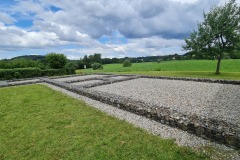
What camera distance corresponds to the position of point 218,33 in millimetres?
19109

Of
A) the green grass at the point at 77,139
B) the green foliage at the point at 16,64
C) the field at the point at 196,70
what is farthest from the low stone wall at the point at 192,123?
the green foliage at the point at 16,64

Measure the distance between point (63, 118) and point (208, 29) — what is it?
2110 centimetres

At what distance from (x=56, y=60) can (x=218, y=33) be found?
910 inches

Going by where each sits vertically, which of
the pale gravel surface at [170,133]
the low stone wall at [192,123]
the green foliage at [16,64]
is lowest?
the pale gravel surface at [170,133]

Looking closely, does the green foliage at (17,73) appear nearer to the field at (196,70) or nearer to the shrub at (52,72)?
the shrub at (52,72)

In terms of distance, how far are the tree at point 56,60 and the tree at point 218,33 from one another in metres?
19.6

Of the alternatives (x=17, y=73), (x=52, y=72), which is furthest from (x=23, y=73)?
(x=52, y=72)

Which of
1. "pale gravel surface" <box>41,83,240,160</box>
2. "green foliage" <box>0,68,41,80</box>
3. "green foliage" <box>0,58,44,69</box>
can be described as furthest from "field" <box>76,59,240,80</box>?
"pale gravel surface" <box>41,83,240,160</box>

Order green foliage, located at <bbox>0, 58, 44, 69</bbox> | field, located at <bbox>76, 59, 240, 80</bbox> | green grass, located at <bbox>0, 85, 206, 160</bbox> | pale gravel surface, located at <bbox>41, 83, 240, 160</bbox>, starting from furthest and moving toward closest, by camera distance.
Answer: green foliage, located at <bbox>0, 58, 44, 69</bbox> < field, located at <bbox>76, 59, 240, 80</bbox> < green grass, located at <bbox>0, 85, 206, 160</bbox> < pale gravel surface, located at <bbox>41, 83, 240, 160</bbox>

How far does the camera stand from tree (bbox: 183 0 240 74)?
18859mm

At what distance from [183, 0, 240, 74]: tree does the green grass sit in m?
18.8

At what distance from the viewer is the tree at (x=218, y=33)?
18859 mm

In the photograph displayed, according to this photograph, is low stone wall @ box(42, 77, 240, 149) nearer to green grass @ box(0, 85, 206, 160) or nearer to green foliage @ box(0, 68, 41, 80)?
green grass @ box(0, 85, 206, 160)

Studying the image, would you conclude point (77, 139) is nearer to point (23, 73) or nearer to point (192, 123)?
point (192, 123)
